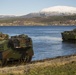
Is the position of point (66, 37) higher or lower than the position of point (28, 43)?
lower

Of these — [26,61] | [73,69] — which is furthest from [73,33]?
[73,69]

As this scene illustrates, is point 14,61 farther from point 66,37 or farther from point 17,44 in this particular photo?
point 66,37

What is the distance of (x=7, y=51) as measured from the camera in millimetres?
26969

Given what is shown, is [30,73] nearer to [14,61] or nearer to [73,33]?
[14,61]

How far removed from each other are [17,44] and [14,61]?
2259mm

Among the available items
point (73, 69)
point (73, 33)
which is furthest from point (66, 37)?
point (73, 69)

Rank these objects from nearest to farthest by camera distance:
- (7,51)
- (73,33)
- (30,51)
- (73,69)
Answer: (73,69), (7,51), (30,51), (73,33)

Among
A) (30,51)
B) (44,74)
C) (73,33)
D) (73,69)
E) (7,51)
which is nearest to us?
(44,74)

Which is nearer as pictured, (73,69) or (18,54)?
(73,69)

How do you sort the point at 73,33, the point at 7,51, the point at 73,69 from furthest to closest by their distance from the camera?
the point at 73,33
the point at 7,51
the point at 73,69

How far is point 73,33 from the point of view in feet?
245

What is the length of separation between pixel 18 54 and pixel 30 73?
10.5m

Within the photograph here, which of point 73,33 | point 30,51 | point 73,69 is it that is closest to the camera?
point 73,69

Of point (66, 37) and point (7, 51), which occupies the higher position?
point (7, 51)
